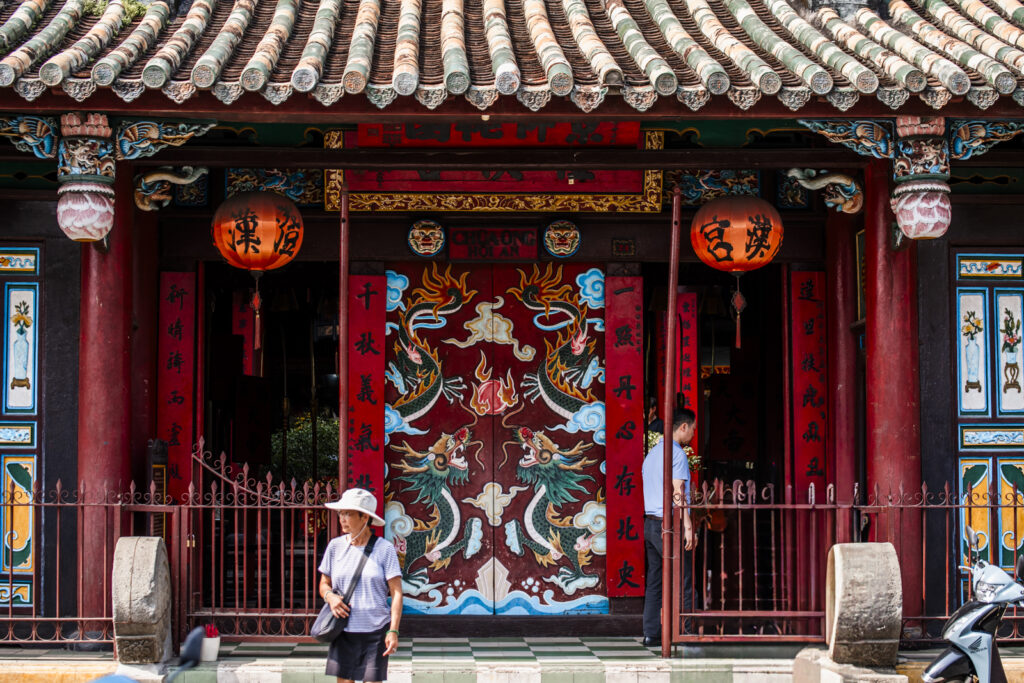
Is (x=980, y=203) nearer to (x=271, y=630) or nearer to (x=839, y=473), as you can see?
(x=839, y=473)

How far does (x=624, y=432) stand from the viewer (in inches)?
340

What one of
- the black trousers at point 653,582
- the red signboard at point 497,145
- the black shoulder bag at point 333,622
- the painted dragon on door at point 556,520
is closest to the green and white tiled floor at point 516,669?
the black trousers at point 653,582

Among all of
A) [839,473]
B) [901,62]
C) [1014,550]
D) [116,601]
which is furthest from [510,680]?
[901,62]

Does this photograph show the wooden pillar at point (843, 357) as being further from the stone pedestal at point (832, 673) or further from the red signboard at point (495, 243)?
the red signboard at point (495, 243)

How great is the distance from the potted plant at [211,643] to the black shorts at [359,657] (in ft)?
4.86

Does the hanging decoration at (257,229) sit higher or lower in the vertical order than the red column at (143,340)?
higher

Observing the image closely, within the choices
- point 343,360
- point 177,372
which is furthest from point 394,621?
point 177,372

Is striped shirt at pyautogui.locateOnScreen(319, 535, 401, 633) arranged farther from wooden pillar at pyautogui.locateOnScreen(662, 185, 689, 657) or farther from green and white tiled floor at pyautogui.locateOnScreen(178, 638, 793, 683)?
wooden pillar at pyautogui.locateOnScreen(662, 185, 689, 657)

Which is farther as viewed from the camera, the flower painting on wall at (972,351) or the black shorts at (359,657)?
the flower painting on wall at (972,351)

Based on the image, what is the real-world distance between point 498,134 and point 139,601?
3675mm

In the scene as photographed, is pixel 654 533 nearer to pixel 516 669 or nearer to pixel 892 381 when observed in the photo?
pixel 516 669

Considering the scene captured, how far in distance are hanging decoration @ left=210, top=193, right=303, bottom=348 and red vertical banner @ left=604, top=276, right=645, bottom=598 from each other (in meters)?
2.45

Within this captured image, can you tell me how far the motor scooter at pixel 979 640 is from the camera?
20.4ft

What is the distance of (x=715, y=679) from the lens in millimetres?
7156
